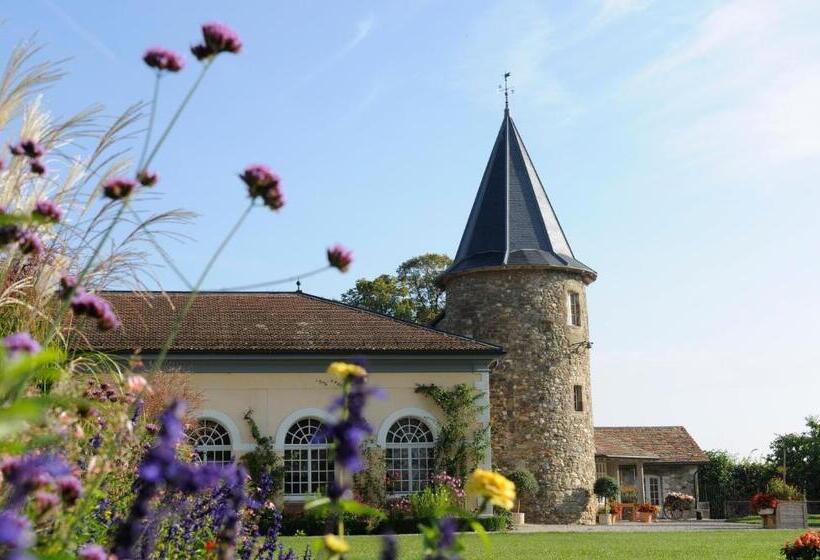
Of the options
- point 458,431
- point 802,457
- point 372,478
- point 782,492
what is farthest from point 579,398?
point 802,457

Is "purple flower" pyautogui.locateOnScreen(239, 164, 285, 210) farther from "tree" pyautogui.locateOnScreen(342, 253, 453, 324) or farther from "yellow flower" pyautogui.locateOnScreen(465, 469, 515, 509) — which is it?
"tree" pyautogui.locateOnScreen(342, 253, 453, 324)

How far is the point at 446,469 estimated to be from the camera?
2038 centimetres

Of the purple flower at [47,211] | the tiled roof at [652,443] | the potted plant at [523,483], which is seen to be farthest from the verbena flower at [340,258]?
the tiled roof at [652,443]

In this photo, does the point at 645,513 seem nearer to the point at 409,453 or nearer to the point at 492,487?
the point at 409,453

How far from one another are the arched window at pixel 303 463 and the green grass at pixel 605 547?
3834 mm

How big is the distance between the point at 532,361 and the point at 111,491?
774 inches

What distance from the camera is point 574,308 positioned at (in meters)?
26.1

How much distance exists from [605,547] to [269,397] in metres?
8.15

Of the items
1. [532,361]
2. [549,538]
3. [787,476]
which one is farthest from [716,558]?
[787,476]

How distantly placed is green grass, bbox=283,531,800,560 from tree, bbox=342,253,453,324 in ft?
60.1

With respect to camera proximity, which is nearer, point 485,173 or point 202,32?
point 202,32

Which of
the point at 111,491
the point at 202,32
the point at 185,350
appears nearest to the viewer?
the point at 202,32

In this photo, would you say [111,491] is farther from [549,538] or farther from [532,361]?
[532,361]

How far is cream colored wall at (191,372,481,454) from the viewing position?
20141mm
